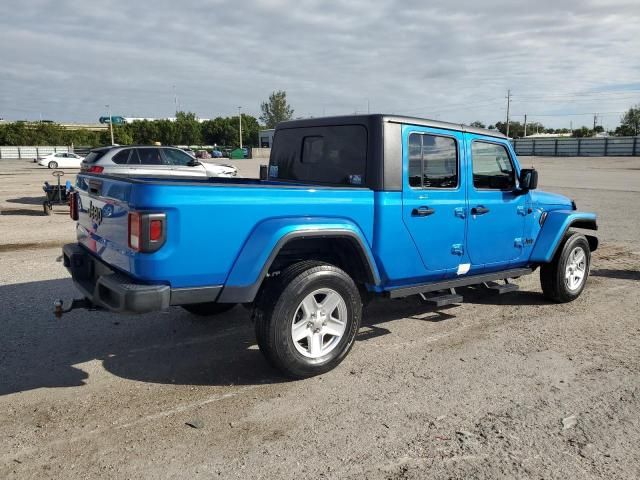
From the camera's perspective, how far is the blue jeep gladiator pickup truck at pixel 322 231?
333cm

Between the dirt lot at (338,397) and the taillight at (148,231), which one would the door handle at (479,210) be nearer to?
the dirt lot at (338,397)

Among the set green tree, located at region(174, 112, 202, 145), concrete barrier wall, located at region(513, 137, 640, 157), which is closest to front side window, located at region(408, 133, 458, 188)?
concrete barrier wall, located at region(513, 137, 640, 157)

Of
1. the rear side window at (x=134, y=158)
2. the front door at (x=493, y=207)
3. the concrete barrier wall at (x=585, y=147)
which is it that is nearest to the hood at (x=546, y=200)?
the front door at (x=493, y=207)

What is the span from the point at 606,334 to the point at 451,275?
161cm

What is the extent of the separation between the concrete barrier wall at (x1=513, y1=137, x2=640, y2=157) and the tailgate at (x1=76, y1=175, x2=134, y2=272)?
59238 mm

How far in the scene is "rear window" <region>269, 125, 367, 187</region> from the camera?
4383mm

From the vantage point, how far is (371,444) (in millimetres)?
3070

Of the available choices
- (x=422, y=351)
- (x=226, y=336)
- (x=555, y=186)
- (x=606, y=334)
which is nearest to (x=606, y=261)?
(x=606, y=334)

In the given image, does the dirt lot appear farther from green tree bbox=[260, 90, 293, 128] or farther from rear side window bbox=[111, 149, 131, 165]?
green tree bbox=[260, 90, 293, 128]

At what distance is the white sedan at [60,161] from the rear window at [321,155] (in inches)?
1597

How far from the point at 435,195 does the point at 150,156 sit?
38.5ft

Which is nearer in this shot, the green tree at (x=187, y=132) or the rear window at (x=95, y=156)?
the rear window at (x=95, y=156)

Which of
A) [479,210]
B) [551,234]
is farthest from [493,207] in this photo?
[551,234]

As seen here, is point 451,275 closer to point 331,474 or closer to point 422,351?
point 422,351
